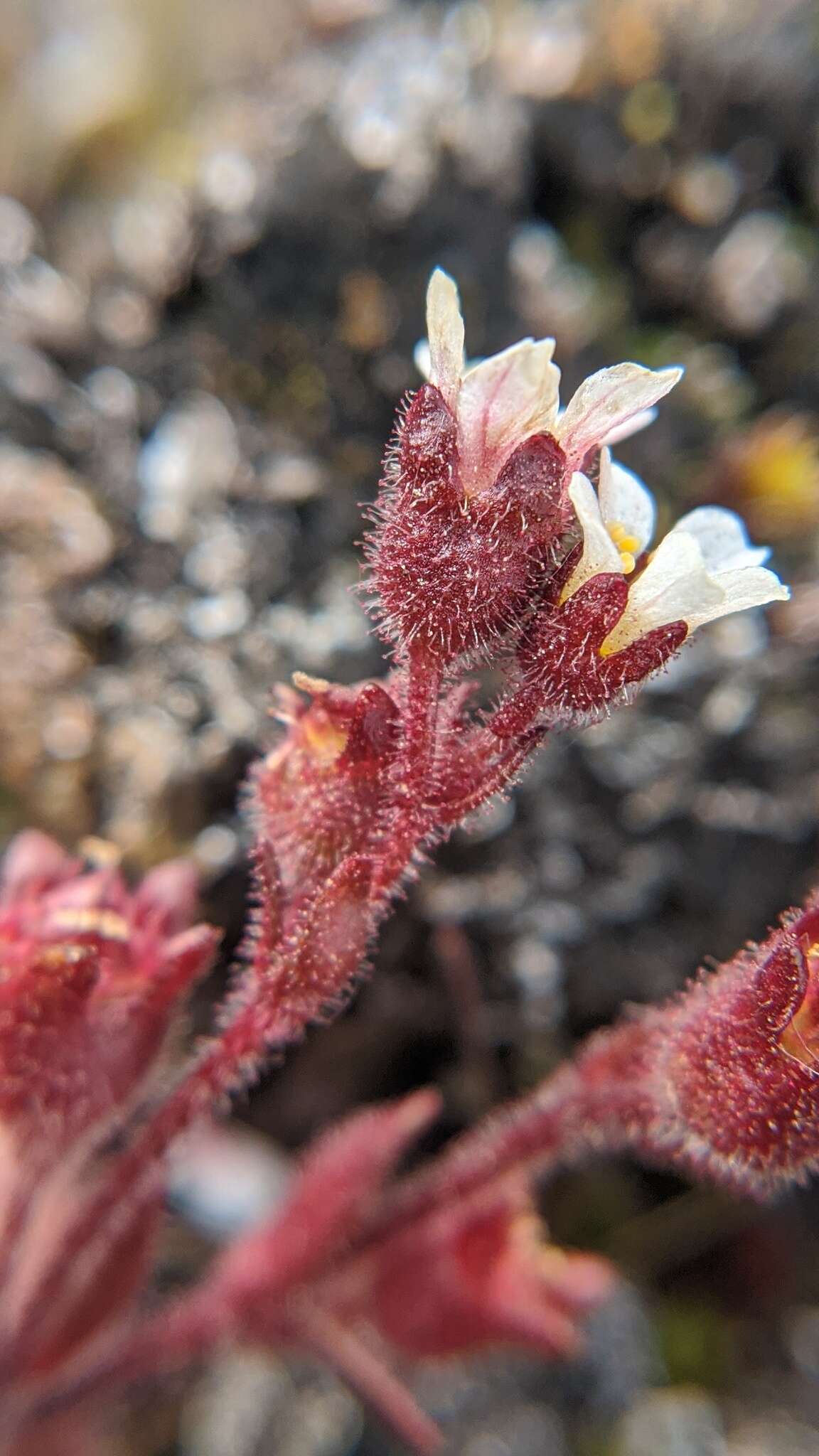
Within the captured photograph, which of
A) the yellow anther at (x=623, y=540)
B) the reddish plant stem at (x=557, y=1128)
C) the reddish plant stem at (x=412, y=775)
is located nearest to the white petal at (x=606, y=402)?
the yellow anther at (x=623, y=540)

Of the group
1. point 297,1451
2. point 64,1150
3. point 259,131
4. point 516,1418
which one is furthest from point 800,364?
point 297,1451

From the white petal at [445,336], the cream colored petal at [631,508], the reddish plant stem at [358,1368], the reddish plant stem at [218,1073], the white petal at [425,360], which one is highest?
the white petal at [445,336]

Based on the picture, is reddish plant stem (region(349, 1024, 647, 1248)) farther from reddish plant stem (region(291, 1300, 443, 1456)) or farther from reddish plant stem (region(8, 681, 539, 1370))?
reddish plant stem (region(8, 681, 539, 1370))

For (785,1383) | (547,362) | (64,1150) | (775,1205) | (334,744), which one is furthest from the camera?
(775,1205)

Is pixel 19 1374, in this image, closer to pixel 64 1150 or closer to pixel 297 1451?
pixel 64 1150

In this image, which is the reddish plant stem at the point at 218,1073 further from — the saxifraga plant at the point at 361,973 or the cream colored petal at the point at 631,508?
the cream colored petal at the point at 631,508

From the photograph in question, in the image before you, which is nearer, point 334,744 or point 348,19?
point 334,744

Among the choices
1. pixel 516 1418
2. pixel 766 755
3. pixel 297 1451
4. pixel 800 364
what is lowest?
pixel 297 1451

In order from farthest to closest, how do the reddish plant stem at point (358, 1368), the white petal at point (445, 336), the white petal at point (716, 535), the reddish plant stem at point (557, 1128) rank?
the reddish plant stem at point (358, 1368), the reddish plant stem at point (557, 1128), the white petal at point (716, 535), the white petal at point (445, 336)
